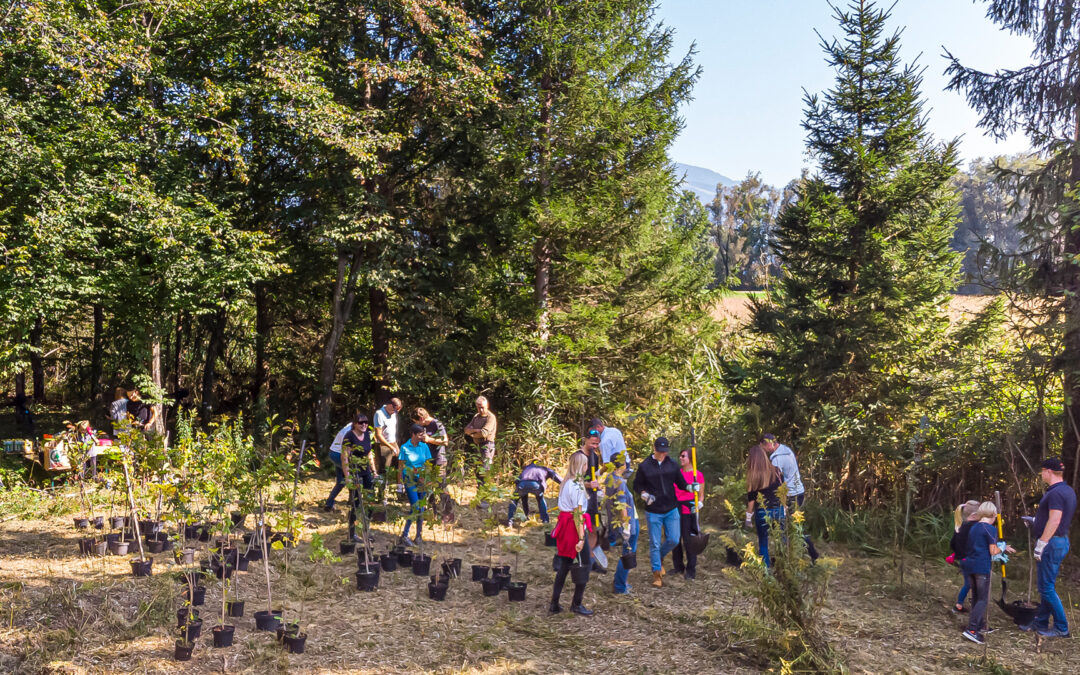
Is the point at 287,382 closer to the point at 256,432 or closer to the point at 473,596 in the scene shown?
the point at 256,432

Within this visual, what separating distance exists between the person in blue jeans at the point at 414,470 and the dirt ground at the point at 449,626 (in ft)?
2.25

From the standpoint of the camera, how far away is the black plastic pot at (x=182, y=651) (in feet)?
19.3

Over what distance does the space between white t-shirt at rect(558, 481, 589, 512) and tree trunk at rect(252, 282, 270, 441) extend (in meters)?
10.7

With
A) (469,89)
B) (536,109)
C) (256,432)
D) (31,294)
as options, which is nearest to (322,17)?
(469,89)

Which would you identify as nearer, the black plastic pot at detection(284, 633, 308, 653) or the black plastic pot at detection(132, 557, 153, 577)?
the black plastic pot at detection(284, 633, 308, 653)

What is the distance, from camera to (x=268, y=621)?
258 inches

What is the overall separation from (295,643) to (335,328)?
9382mm

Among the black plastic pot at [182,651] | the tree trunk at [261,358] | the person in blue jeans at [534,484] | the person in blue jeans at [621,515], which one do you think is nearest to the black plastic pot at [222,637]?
the black plastic pot at [182,651]

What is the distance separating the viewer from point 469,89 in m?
13.2

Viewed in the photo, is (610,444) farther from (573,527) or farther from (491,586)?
(491,586)

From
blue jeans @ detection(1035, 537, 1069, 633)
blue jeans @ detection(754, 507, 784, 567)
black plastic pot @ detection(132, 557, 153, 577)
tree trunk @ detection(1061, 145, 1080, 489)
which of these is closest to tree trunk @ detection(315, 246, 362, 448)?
black plastic pot @ detection(132, 557, 153, 577)

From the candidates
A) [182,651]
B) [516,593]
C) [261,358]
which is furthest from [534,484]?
[261,358]

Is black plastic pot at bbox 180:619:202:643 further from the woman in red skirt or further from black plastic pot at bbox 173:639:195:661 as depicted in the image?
the woman in red skirt

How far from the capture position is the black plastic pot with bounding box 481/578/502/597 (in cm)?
784
